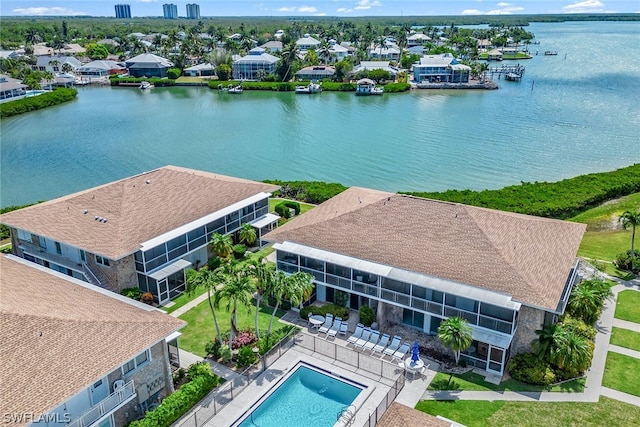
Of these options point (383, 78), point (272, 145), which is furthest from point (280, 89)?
point (272, 145)

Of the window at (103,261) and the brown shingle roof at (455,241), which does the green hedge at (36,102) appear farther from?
the brown shingle roof at (455,241)

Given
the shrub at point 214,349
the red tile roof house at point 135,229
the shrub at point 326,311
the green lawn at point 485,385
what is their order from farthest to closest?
the red tile roof house at point 135,229 → the shrub at point 326,311 → the shrub at point 214,349 → the green lawn at point 485,385

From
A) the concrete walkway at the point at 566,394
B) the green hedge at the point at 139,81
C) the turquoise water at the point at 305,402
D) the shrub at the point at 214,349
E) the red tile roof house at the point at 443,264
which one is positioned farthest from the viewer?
the green hedge at the point at 139,81

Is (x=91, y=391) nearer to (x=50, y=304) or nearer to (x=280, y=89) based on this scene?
(x=50, y=304)

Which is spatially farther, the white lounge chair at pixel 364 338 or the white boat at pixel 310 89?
the white boat at pixel 310 89

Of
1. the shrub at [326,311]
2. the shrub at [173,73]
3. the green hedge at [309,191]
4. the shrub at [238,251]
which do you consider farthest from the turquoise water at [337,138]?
the shrub at [326,311]

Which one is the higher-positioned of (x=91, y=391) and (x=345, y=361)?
(x=91, y=391)
